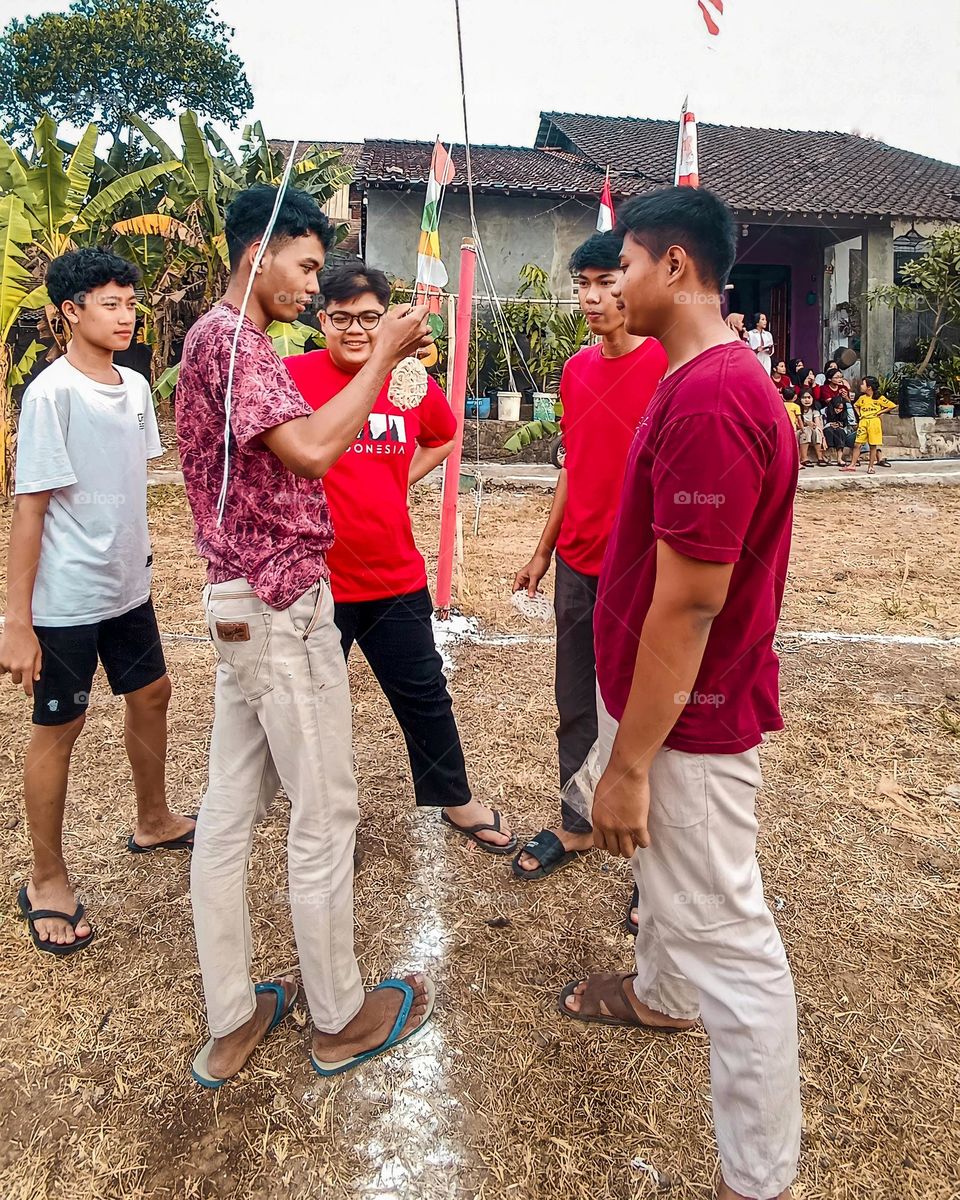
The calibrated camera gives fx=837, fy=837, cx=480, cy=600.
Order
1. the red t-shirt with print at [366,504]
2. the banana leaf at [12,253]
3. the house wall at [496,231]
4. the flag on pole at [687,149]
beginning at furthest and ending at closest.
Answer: the house wall at [496,231]
the banana leaf at [12,253]
the flag on pole at [687,149]
the red t-shirt with print at [366,504]

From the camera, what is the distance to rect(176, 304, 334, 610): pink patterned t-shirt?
167 centimetres

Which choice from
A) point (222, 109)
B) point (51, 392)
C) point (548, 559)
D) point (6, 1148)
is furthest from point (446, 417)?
point (222, 109)

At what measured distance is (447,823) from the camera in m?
3.13

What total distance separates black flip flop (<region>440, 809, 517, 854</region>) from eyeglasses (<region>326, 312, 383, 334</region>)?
5.72 ft

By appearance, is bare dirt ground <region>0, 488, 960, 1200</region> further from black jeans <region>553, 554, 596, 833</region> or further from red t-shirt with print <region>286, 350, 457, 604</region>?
red t-shirt with print <region>286, 350, 457, 604</region>

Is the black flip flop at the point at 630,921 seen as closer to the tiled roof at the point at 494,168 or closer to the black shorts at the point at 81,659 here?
the black shorts at the point at 81,659

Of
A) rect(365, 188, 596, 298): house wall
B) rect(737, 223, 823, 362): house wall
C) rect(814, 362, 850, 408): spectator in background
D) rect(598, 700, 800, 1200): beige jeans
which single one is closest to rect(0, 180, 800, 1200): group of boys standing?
rect(598, 700, 800, 1200): beige jeans

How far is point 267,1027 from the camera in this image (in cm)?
212

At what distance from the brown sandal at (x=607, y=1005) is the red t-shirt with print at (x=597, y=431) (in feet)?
3.93

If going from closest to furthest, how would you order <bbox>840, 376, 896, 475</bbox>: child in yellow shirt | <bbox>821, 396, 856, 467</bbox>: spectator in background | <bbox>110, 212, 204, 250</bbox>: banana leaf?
<bbox>110, 212, 204, 250</bbox>: banana leaf → <bbox>840, 376, 896, 475</bbox>: child in yellow shirt → <bbox>821, 396, 856, 467</bbox>: spectator in background

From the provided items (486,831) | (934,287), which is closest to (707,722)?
(486,831)

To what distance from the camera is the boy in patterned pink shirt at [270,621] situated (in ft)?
5.54

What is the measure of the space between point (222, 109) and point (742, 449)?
95.8ft

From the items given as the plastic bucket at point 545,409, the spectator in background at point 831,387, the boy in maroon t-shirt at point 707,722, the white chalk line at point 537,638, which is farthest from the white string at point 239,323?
the spectator in background at point 831,387
